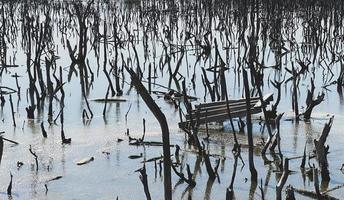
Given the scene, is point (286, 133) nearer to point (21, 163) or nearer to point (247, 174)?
point (247, 174)

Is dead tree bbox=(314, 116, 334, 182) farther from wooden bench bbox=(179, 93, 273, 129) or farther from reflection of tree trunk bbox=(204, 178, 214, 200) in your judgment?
wooden bench bbox=(179, 93, 273, 129)

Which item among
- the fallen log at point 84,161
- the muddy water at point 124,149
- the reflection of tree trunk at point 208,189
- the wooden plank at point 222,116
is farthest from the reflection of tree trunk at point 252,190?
the wooden plank at point 222,116

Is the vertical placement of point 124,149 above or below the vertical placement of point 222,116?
below

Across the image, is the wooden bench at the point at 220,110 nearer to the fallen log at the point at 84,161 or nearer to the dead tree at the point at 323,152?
the fallen log at the point at 84,161

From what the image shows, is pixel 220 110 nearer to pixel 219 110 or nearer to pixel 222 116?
pixel 219 110

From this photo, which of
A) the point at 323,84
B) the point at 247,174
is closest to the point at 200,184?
the point at 247,174

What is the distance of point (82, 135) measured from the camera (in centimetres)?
532

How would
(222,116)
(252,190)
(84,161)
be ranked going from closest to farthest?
(252,190), (84,161), (222,116)

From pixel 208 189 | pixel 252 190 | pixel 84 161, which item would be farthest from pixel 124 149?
pixel 252 190

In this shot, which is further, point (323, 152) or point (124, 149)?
point (124, 149)

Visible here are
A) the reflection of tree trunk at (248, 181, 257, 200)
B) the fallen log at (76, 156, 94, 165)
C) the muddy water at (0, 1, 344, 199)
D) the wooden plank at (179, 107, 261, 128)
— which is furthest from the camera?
the wooden plank at (179, 107, 261, 128)

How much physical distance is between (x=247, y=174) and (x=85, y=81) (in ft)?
14.0

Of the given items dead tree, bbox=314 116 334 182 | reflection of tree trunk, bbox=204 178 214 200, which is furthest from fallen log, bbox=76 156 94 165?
dead tree, bbox=314 116 334 182

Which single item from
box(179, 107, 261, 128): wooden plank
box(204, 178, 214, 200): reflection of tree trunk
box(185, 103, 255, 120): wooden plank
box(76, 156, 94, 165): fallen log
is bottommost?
box(204, 178, 214, 200): reflection of tree trunk
